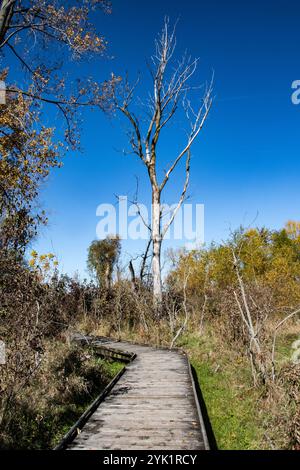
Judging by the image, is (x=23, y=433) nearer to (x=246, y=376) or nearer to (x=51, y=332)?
(x=246, y=376)

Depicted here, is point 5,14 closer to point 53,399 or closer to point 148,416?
point 53,399

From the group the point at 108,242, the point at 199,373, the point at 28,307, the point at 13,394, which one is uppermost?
the point at 108,242

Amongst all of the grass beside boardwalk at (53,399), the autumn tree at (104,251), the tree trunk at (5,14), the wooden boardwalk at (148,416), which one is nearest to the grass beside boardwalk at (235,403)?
the wooden boardwalk at (148,416)

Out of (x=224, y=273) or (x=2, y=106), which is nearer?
(x=2, y=106)

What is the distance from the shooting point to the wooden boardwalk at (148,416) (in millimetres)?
4941

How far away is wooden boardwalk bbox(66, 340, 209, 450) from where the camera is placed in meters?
4.94

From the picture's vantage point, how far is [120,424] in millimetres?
5645

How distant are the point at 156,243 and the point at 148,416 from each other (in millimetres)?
11850

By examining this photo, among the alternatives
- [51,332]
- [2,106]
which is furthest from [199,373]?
[2,106]

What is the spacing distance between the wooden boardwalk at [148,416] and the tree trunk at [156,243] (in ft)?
24.1

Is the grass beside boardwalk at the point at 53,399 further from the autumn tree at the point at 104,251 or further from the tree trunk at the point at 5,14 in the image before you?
the autumn tree at the point at 104,251

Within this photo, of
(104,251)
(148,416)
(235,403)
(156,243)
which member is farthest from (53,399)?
(104,251)
